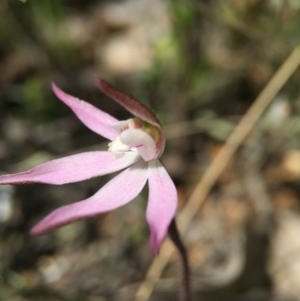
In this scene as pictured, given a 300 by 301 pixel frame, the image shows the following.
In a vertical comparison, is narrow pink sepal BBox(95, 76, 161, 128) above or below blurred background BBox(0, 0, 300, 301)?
above

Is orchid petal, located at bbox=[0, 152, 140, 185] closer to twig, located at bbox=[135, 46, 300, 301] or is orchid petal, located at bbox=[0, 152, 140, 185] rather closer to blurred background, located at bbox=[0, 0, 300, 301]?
blurred background, located at bbox=[0, 0, 300, 301]

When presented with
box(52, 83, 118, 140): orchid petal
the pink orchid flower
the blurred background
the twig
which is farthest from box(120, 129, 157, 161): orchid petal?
the twig

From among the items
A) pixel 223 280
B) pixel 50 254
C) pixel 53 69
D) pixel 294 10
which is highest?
pixel 294 10

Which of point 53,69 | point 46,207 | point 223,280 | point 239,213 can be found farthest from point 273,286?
point 53,69

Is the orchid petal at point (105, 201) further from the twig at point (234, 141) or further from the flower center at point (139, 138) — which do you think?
the twig at point (234, 141)

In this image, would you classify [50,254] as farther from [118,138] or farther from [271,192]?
[118,138]

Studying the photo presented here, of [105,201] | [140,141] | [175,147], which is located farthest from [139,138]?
[175,147]
